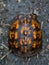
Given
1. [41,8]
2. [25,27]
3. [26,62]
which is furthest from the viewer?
[41,8]

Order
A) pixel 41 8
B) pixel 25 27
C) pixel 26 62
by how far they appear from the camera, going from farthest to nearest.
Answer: pixel 41 8 < pixel 26 62 < pixel 25 27

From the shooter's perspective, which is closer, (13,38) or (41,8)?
(13,38)

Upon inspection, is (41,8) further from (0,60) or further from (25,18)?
(0,60)

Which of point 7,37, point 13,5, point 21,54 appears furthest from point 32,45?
point 13,5

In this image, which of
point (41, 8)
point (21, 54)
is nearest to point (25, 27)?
point (21, 54)

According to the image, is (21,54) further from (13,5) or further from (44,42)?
(13,5)

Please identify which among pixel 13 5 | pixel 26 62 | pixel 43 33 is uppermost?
pixel 13 5

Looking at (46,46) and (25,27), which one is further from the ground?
(25,27)
